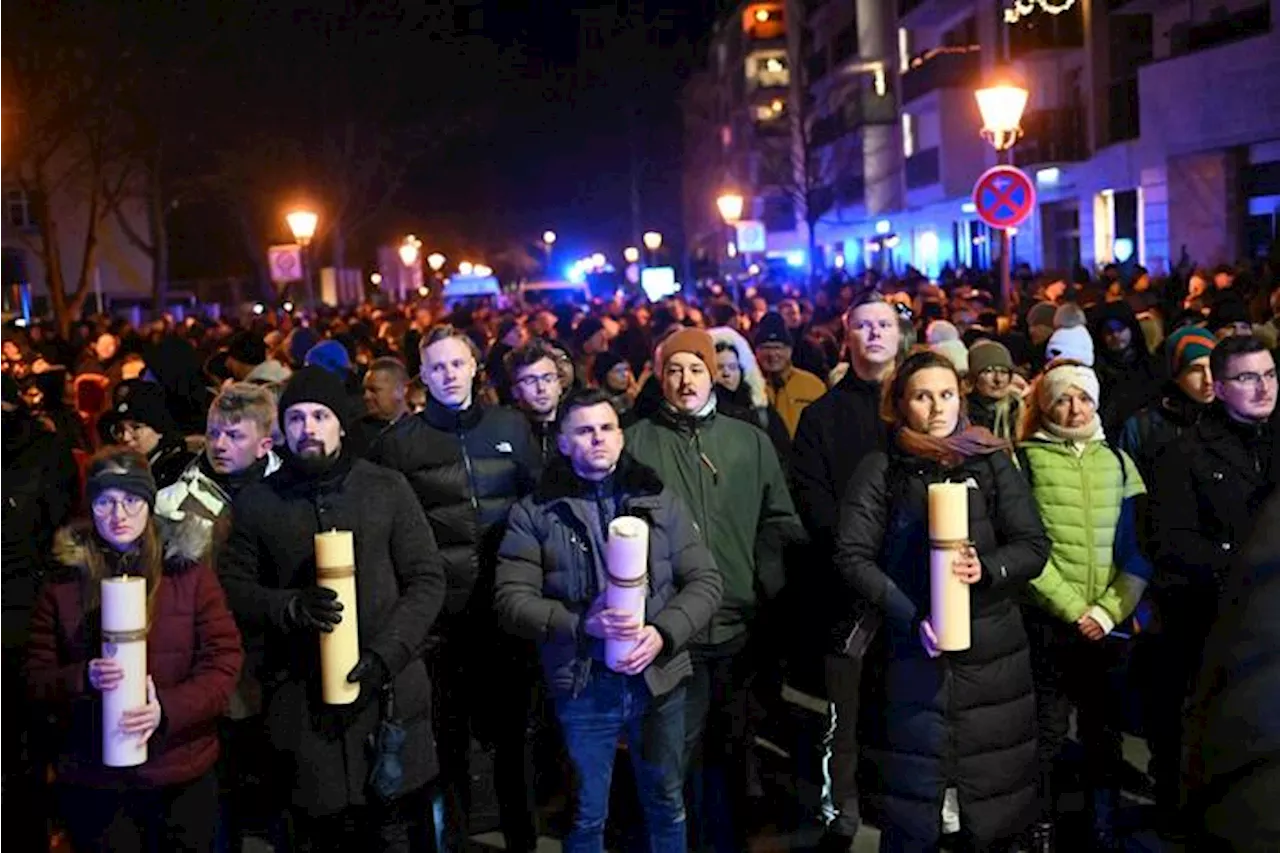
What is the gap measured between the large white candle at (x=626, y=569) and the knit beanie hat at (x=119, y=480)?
1598 millimetres

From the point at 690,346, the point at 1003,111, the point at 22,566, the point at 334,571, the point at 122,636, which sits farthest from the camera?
the point at 1003,111

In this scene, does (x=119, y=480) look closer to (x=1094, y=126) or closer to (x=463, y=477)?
(x=463, y=477)

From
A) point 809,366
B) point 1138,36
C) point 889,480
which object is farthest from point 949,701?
point 1138,36

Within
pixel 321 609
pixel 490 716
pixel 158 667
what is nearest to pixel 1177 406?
pixel 490 716

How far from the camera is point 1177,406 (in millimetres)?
7512

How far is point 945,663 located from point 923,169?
40462mm

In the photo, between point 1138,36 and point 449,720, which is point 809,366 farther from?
point 1138,36

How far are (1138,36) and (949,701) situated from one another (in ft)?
88.3

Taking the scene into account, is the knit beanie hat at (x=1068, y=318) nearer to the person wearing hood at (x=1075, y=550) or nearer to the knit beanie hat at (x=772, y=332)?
the knit beanie hat at (x=772, y=332)

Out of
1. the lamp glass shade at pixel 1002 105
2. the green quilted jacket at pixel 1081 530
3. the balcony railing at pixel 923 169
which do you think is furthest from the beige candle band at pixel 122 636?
the balcony railing at pixel 923 169

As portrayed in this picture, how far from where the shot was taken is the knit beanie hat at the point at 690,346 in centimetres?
661

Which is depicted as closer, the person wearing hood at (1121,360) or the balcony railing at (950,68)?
the person wearing hood at (1121,360)

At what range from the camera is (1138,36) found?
29.5 m

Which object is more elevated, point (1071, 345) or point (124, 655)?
point (1071, 345)
